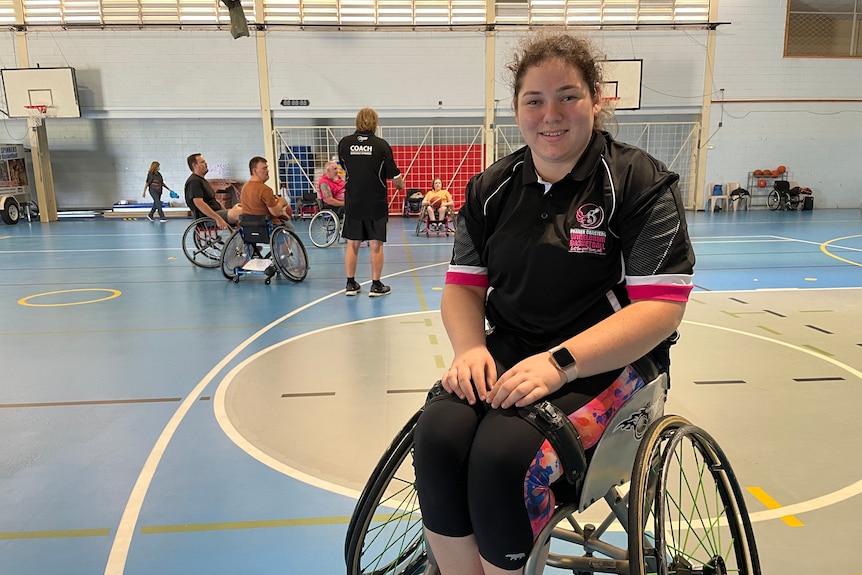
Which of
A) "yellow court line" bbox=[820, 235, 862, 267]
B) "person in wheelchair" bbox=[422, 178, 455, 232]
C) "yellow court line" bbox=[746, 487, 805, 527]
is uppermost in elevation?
"person in wheelchair" bbox=[422, 178, 455, 232]

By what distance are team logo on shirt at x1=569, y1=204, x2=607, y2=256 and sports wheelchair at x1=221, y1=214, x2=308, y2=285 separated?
5.24 m

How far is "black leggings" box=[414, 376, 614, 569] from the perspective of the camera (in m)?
1.15

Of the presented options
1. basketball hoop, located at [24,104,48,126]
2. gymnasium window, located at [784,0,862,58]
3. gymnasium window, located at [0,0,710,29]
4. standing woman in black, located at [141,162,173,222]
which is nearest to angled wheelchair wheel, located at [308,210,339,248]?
standing woman in black, located at [141,162,173,222]

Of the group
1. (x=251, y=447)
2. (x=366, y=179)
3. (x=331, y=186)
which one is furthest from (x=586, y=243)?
(x=331, y=186)

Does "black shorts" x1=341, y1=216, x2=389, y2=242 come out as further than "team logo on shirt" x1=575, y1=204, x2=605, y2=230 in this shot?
Yes

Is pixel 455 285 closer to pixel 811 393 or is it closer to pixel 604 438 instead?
pixel 604 438

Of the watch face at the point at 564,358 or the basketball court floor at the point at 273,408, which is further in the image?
the basketball court floor at the point at 273,408

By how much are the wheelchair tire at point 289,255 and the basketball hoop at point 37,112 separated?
9.08 meters

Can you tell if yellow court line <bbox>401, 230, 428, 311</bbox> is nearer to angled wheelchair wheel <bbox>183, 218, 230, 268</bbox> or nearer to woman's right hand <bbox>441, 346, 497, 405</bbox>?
angled wheelchair wheel <bbox>183, 218, 230, 268</bbox>

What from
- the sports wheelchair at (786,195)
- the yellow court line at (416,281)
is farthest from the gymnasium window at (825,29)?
the yellow court line at (416,281)

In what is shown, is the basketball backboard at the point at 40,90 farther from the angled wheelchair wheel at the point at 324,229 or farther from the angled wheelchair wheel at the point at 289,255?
the angled wheelchair wheel at the point at 289,255

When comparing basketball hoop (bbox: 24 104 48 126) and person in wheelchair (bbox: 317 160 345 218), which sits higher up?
basketball hoop (bbox: 24 104 48 126)

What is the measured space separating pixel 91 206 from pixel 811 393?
49.9ft

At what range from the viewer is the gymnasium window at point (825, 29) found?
1348 cm
